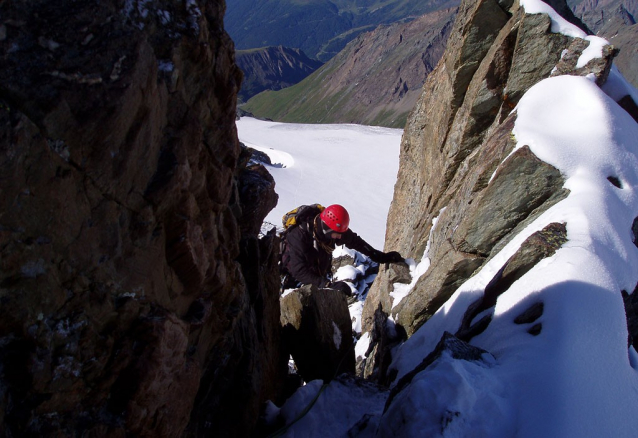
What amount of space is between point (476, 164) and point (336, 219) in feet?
8.26

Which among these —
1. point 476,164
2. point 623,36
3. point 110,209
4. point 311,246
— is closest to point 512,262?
point 476,164

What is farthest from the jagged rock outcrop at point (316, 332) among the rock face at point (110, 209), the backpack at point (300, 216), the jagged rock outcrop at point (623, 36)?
the jagged rock outcrop at point (623, 36)

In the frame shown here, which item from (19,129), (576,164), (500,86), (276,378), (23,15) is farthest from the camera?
(500,86)

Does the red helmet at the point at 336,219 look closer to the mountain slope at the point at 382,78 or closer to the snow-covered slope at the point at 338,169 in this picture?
the snow-covered slope at the point at 338,169

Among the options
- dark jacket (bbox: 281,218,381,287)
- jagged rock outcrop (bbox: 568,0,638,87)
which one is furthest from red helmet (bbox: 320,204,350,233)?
jagged rock outcrop (bbox: 568,0,638,87)

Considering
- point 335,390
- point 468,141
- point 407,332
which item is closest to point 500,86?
point 468,141

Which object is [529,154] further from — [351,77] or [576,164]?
[351,77]

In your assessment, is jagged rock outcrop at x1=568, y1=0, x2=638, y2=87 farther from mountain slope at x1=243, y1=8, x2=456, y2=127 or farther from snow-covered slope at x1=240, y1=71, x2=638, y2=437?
snow-covered slope at x1=240, y1=71, x2=638, y2=437

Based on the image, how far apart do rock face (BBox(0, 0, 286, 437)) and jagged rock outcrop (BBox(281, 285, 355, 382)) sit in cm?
263

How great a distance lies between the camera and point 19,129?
98.2 inches

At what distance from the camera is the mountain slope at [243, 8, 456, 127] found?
169 m

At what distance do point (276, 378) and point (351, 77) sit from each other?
197164 millimetres

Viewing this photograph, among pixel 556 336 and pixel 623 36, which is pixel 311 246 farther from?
pixel 623 36

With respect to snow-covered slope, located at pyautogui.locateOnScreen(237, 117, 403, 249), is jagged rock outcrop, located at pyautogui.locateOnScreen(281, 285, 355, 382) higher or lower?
higher
